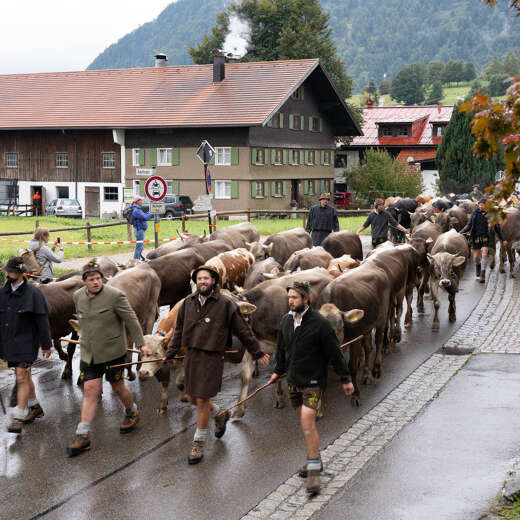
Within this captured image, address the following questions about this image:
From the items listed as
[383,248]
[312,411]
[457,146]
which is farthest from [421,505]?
[457,146]

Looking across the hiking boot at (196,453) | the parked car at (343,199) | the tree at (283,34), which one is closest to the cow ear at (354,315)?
the hiking boot at (196,453)

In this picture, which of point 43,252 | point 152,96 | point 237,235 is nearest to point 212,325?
point 43,252

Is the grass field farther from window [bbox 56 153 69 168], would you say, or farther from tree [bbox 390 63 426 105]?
tree [bbox 390 63 426 105]

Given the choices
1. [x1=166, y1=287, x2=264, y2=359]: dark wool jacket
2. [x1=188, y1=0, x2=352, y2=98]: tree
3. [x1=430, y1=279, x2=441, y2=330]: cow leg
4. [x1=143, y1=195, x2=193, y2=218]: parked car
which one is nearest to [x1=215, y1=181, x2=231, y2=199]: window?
[x1=143, y1=195, x2=193, y2=218]: parked car

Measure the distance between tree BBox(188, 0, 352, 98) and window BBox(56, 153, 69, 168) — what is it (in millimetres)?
15199

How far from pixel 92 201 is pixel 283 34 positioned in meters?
19.9

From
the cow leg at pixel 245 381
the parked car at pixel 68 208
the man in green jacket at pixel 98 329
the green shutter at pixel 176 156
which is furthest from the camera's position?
the green shutter at pixel 176 156

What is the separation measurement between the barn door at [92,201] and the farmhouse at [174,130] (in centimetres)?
7

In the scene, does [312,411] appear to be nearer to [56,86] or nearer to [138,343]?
[138,343]

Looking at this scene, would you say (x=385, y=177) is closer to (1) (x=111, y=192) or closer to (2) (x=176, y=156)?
(2) (x=176, y=156)

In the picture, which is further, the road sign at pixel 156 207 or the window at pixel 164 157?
the window at pixel 164 157

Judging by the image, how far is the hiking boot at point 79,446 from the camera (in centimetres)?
778

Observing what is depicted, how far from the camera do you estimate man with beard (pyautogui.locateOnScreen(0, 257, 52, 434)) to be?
863 cm

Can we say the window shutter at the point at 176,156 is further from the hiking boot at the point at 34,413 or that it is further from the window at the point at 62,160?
the hiking boot at the point at 34,413
